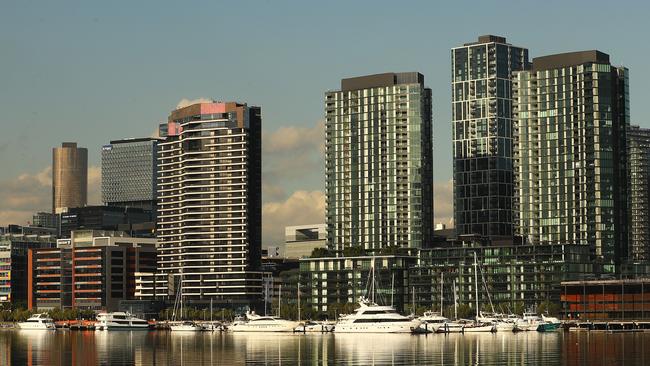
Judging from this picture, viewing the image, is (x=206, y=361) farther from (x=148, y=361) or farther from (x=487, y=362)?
(x=487, y=362)

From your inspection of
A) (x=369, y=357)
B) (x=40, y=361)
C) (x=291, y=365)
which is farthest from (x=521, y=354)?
(x=40, y=361)

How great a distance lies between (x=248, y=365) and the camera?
18050 centimetres

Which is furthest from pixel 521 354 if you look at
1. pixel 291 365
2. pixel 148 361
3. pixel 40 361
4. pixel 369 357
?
pixel 40 361

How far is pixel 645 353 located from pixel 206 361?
66361 mm

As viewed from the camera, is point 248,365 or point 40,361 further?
point 40,361

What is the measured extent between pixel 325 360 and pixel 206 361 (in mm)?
17868

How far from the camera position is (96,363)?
190875mm

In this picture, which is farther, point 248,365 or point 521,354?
point 521,354

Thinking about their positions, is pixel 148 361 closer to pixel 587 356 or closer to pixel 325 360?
pixel 325 360

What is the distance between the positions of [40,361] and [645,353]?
91965 mm

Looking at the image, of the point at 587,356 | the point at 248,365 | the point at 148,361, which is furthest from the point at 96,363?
the point at 587,356

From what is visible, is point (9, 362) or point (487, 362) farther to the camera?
point (9, 362)

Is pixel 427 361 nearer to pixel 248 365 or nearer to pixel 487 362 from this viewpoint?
pixel 487 362

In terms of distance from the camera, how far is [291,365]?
7082 inches
